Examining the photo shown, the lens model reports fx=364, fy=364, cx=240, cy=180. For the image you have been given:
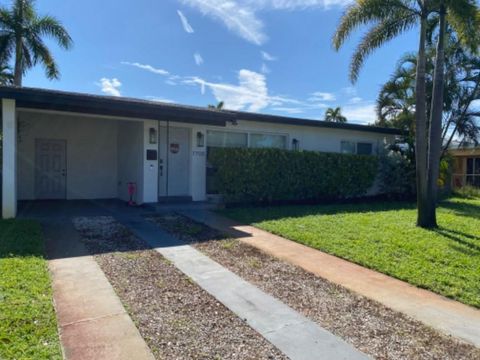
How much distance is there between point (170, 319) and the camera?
3725mm

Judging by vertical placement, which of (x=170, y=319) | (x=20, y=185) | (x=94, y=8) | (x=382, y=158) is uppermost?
(x=94, y=8)

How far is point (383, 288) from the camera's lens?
15.9 ft

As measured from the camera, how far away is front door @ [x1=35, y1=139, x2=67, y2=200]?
39.2 ft

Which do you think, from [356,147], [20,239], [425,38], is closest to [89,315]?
[20,239]

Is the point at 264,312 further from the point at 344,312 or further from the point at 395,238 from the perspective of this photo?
the point at 395,238

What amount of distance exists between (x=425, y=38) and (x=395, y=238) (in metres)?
4.94

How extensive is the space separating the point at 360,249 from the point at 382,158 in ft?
29.0

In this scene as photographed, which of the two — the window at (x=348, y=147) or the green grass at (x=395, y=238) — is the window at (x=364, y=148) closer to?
the window at (x=348, y=147)

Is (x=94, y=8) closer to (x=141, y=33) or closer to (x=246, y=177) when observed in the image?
(x=141, y=33)

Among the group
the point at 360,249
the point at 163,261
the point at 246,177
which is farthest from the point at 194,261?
the point at 246,177

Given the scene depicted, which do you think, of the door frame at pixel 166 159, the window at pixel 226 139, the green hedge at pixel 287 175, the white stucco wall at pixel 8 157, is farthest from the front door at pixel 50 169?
the green hedge at pixel 287 175

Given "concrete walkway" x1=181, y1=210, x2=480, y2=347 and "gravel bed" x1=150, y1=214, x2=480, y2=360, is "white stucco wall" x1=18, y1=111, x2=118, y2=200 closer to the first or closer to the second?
"concrete walkway" x1=181, y1=210, x2=480, y2=347

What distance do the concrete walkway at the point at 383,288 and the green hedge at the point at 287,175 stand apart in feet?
10.7

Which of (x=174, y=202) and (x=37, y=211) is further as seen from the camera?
(x=174, y=202)
